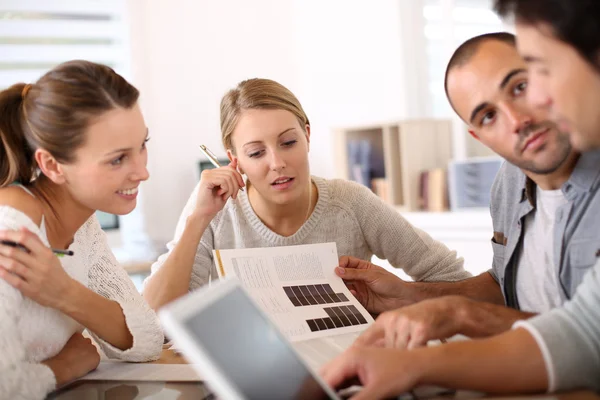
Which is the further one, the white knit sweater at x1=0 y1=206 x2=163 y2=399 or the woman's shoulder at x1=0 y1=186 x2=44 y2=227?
the woman's shoulder at x1=0 y1=186 x2=44 y2=227

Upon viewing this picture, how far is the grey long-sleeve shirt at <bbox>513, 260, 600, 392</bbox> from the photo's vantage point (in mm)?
907

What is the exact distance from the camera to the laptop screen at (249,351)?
0.69 metres

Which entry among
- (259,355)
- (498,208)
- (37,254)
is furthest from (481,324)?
(37,254)

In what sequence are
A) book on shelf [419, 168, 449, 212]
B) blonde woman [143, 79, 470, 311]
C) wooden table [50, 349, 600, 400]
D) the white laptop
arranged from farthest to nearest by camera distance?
book on shelf [419, 168, 449, 212] → blonde woman [143, 79, 470, 311] → wooden table [50, 349, 600, 400] → the white laptop

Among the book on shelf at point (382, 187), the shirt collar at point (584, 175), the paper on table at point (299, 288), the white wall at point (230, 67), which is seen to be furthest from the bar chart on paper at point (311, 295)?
the white wall at point (230, 67)

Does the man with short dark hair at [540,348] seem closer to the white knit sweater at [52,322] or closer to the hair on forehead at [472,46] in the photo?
the hair on forehead at [472,46]

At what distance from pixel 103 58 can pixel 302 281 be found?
12.6 ft

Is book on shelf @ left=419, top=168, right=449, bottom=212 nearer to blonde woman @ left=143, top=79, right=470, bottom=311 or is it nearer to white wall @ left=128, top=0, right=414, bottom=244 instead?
white wall @ left=128, top=0, right=414, bottom=244

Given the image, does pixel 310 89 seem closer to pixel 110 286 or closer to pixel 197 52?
pixel 197 52

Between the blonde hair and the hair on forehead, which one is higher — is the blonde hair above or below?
below

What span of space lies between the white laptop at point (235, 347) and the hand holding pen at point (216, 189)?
1.10 m

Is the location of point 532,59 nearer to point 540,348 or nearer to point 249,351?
point 540,348

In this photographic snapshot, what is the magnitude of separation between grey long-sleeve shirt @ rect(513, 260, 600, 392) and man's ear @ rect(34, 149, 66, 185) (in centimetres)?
91

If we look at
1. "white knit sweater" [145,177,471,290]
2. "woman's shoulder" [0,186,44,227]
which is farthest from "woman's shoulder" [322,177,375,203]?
"woman's shoulder" [0,186,44,227]
